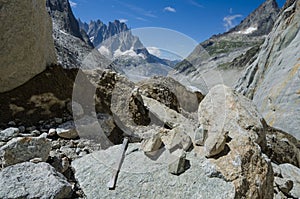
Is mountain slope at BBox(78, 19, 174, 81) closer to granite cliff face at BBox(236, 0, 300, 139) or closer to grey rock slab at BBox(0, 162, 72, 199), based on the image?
grey rock slab at BBox(0, 162, 72, 199)

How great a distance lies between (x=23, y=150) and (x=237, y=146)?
389 centimetres

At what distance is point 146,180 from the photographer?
4453 mm

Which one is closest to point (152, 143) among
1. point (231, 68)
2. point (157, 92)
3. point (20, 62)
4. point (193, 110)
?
point (20, 62)

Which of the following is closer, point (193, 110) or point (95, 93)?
point (95, 93)

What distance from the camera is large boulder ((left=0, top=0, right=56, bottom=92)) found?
5.18 m

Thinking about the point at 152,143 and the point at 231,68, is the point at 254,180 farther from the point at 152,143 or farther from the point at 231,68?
the point at 231,68

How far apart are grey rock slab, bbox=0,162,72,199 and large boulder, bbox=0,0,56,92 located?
2.66 m

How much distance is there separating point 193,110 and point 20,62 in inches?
254

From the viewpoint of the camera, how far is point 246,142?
5359 mm

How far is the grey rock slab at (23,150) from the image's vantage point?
3712mm

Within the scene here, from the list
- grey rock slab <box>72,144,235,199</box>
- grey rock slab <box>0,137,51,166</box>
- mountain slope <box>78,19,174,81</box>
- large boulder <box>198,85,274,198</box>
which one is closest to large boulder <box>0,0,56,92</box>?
mountain slope <box>78,19,174,81</box>

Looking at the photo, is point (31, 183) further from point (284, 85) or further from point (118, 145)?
point (284, 85)

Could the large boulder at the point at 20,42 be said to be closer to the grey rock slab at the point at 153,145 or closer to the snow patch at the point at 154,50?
the snow patch at the point at 154,50

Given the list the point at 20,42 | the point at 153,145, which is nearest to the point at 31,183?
the point at 153,145
